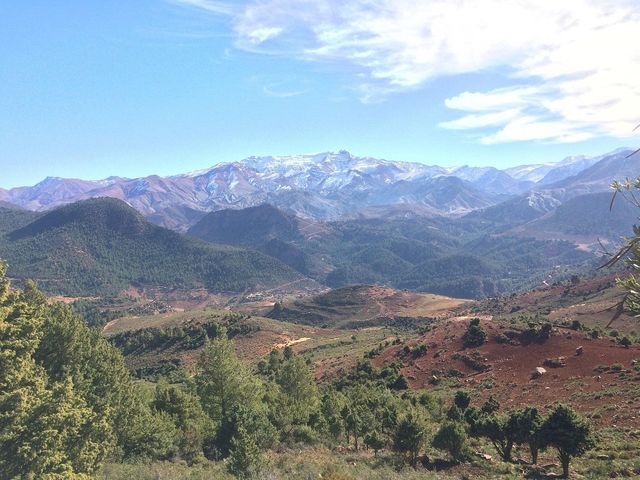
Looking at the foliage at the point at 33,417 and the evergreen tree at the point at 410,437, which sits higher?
the foliage at the point at 33,417

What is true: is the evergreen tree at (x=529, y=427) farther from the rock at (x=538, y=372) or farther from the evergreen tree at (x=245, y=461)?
the rock at (x=538, y=372)

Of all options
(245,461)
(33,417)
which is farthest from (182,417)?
(33,417)

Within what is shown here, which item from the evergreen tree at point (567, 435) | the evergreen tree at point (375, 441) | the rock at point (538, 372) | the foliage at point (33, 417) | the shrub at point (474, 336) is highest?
the foliage at point (33, 417)

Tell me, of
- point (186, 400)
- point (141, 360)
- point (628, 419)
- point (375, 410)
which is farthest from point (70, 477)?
point (141, 360)

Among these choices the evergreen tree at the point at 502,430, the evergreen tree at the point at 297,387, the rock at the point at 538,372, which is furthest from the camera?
the rock at the point at 538,372

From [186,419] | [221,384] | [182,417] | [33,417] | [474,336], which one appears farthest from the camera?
[474,336]

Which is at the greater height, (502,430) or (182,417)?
(502,430)

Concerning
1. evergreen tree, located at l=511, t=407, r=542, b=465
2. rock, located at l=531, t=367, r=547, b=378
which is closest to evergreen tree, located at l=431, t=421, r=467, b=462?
evergreen tree, located at l=511, t=407, r=542, b=465

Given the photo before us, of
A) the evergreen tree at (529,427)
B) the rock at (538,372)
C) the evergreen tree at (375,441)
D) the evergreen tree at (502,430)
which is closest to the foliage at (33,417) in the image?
the evergreen tree at (375,441)

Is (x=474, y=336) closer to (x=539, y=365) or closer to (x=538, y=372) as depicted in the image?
(x=539, y=365)

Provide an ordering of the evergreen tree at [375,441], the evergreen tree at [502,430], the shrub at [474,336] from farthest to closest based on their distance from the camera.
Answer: the shrub at [474,336], the evergreen tree at [375,441], the evergreen tree at [502,430]

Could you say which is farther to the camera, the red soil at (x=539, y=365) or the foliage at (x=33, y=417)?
the red soil at (x=539, y=365)

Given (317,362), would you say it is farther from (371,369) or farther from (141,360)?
(141,360)

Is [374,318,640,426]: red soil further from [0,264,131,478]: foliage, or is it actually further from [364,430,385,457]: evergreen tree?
[0,264,131,478]: foliage
